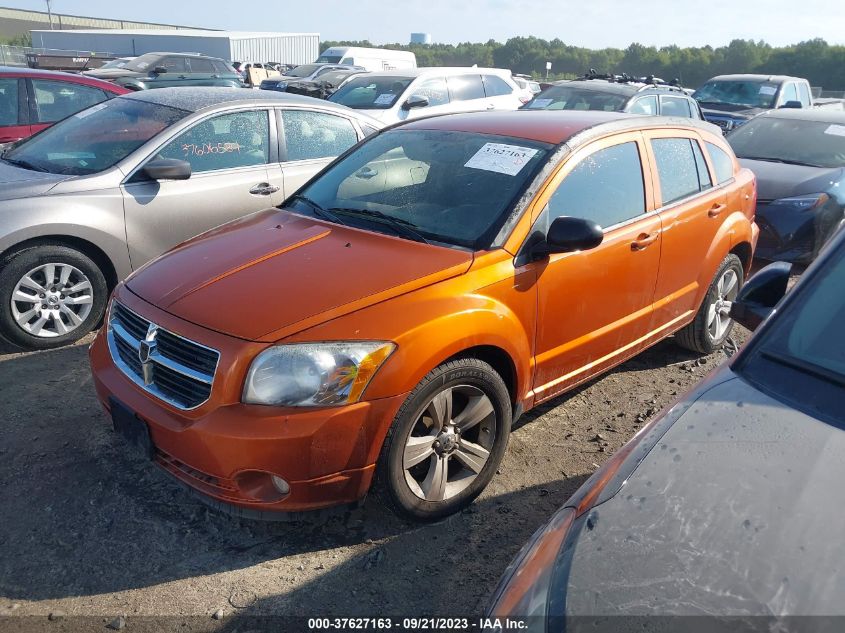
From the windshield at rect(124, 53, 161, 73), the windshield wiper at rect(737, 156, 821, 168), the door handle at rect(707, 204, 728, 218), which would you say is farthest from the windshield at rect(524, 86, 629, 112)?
the windshield at rect(124, 53, 161, 73)

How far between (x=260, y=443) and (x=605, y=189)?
2.27 meters

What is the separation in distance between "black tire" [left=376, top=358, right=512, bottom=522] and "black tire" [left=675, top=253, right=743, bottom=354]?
7.16ft

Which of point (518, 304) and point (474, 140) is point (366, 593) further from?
point (474, 140)

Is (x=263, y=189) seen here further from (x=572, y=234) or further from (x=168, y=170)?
(x=572, y=234)

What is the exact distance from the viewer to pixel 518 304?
3244 millimetres

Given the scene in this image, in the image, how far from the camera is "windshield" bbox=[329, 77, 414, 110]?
10852mm

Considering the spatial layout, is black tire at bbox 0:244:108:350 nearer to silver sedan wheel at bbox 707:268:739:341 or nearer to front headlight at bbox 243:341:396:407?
front headlight at bbox 243:341:396:407

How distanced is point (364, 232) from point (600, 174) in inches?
51.4

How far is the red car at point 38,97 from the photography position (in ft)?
23.5

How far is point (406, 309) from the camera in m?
2.86

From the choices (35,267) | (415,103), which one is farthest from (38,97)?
(415,103)

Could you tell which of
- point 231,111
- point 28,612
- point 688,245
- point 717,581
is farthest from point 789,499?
point 231,111

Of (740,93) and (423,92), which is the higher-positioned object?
(740,93)

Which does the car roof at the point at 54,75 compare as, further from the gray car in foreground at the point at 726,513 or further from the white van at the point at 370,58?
the white van at the point at 370,58
